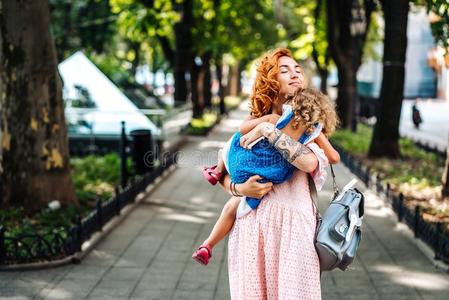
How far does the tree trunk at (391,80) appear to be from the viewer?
17.2 m

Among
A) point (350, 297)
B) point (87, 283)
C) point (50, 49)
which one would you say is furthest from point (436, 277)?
point (50, 49)

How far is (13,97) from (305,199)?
7287 mm

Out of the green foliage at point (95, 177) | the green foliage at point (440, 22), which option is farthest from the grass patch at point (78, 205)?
the green foliage at point (440, 22)

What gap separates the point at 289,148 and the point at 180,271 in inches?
178

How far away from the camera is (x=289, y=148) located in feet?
13.8

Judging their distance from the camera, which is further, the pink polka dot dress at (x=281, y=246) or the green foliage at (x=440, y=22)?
the green foliage at (x=440, y=22)

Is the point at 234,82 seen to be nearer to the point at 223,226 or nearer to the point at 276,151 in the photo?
the point at 223,226

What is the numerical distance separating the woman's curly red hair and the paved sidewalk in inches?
90.2

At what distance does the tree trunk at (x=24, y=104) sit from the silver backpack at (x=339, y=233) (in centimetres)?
722

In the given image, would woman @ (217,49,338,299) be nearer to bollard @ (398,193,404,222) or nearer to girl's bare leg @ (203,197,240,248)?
girl's bare leg @ (203,197,240,248)

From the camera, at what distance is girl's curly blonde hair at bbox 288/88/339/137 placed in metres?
4.26

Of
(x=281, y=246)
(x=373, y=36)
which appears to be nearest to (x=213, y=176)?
(x=281, y=246)

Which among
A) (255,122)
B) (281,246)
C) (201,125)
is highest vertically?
(255,122)

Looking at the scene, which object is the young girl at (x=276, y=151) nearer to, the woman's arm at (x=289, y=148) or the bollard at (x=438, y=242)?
the woman's arm at (x=289, y=148)
